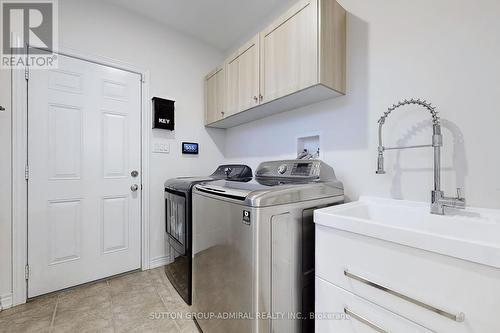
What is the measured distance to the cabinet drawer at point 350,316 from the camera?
0.75 metres

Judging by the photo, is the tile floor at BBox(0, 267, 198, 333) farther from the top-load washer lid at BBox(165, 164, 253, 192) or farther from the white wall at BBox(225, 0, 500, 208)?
the white wall at BBox(225, 0, 500, 208)

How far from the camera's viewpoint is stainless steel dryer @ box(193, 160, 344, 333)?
964 millimetres

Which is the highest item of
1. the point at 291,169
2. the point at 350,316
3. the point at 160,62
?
the point at 160,62

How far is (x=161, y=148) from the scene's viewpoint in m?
2.34

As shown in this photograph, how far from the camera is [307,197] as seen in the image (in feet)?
3.82

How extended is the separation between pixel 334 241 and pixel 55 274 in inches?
89.4

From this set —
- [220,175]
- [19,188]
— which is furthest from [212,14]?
[19,188]

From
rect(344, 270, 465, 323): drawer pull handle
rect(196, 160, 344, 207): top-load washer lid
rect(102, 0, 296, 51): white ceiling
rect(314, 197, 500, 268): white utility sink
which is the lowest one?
rect(344, 270, 465, 323): drawer pull handle

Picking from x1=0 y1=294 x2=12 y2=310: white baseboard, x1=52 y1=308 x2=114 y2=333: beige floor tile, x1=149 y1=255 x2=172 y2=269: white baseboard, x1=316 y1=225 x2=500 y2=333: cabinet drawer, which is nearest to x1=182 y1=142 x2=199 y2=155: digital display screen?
x1=149 y1=255 x2=172 y2=269: white baseboard

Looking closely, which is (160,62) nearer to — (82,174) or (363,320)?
(82,174)

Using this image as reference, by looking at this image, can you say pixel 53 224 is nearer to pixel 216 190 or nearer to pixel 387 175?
pixel 216 190

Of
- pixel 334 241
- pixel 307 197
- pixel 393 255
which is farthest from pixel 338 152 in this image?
pixel 393 255

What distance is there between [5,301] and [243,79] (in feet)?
8.34

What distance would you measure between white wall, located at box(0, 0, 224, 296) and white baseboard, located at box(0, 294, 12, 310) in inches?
1.3
